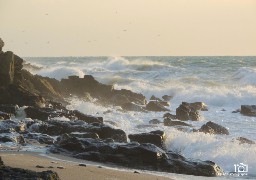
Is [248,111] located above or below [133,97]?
below

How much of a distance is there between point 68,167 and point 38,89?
15.0m

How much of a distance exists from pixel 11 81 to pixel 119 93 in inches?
415

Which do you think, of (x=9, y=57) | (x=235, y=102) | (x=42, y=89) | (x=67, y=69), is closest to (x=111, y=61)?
(x=67, y=69)

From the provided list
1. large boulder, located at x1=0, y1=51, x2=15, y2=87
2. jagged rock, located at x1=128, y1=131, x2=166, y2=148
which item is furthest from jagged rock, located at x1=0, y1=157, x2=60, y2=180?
large boulder, located at x1=0, y1=51, x2=15, y2=87

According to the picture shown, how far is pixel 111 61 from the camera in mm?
67750

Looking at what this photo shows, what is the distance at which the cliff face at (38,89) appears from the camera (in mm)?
19280

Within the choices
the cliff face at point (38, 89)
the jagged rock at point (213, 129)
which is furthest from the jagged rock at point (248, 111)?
the jagged rock at point (213, 129)

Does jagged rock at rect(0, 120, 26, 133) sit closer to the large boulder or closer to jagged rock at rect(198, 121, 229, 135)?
the large boulder

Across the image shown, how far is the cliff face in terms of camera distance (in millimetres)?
19280

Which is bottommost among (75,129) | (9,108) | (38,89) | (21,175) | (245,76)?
(75,129)

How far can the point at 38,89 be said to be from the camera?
23.8 m

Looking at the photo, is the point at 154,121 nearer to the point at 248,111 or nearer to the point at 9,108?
the point at 9,108

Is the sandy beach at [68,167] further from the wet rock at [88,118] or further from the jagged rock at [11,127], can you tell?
the wet rock at [88,118]

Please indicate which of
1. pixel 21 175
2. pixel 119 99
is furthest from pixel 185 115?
pixel 21 175
